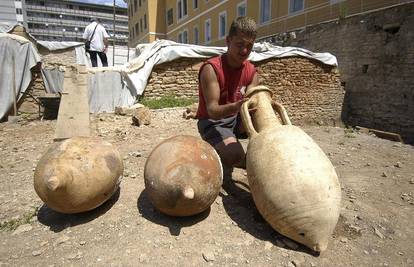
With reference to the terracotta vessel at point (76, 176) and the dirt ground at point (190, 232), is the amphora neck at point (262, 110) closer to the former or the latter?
the dirt ground at point (190, 232)

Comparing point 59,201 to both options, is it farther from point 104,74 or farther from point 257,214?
point 104,74

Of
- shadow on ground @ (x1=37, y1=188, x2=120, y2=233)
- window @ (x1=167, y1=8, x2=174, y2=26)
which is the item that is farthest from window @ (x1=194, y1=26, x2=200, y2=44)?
shadow on ground @ (x1=37, y1=188, x2=120, y2=233)

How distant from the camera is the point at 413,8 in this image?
844cm

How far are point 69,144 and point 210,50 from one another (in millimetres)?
6390

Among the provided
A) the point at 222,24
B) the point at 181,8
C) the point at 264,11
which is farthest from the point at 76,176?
the point at 181,8

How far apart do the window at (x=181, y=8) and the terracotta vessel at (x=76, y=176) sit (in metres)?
27.4

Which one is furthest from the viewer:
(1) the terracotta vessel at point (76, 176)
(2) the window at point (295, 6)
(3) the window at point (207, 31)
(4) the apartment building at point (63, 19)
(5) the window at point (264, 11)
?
(4) the apartment building at point (63, 19)

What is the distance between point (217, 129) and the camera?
3.00 meters

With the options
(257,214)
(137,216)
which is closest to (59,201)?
(137,216)

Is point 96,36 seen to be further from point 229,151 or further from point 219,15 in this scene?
point 219,15

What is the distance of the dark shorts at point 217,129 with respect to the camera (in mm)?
2947

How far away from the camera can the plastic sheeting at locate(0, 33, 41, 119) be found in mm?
6652

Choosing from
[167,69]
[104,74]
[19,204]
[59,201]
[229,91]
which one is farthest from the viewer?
[167,69]

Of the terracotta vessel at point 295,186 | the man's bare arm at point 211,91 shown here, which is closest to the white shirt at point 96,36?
the man's bare arm at point 211,91
